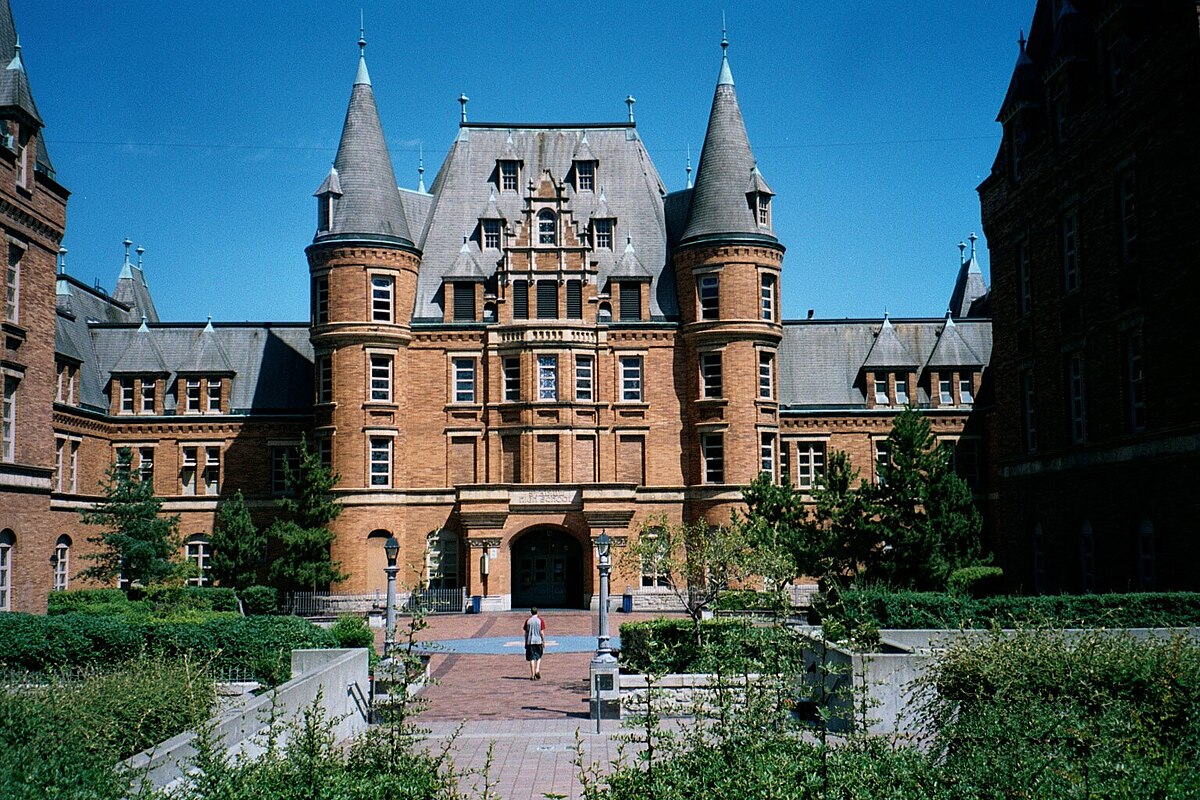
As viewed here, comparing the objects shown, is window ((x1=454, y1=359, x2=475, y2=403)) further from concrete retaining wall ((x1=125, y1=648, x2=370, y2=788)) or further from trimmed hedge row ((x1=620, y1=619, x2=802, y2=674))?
concrete retaining wall ((x1=125, y1=648, x2=370, y2=788))

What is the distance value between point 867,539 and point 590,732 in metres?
14.6

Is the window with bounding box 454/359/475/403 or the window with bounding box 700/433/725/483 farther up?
the window with bounding box 454/359/475/403

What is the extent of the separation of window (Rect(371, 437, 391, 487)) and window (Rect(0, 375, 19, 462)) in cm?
1753

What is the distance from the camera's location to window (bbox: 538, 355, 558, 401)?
47.2m

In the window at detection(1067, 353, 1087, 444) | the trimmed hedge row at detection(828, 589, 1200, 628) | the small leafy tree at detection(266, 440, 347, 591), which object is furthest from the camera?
the small leafy tree at detection(266, 440, 347, 591)

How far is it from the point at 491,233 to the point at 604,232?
5.16 m

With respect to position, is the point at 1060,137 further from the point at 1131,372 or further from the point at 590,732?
the point at 590,732

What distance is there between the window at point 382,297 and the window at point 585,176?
33.6 feet

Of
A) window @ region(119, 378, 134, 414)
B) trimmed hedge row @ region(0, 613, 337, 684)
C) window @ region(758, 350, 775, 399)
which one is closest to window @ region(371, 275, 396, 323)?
window @ region(119, 378, 134, 414)

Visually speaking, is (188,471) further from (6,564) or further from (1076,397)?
(1076,397)

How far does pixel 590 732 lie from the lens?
19281 mm

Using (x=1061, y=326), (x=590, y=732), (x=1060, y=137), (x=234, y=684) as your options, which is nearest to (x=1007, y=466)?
(x=1061, y=326)

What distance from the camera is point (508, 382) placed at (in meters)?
47.5

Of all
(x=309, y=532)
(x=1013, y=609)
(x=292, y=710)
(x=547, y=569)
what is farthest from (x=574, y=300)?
(x=292, y=710)
